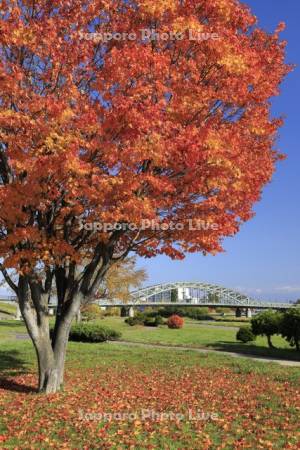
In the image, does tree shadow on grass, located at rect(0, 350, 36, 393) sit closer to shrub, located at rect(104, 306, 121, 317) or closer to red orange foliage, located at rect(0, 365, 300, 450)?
red orange foliage, located at rect(0, 365, 300, 450)

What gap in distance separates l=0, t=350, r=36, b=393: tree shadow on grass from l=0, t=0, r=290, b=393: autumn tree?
1565 millimetres

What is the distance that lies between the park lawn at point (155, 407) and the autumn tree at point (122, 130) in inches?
74.1

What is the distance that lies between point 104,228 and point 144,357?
11861mm

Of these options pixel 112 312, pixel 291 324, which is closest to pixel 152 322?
pixel 291 324

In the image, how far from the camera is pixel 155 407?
10.9 meters

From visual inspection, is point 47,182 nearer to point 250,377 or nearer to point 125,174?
point 125,174

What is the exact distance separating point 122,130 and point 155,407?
665cm

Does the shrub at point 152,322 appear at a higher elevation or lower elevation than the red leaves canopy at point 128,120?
lower

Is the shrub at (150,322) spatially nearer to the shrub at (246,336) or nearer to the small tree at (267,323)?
the shrub at (246,336)

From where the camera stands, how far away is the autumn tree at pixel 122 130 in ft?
33.0

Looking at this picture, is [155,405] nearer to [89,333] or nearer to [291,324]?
[291,324]

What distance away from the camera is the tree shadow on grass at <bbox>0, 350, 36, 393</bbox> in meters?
13.7

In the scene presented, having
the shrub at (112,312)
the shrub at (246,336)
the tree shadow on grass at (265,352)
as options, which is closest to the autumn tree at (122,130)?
the tree shadow on grass at (265,352)

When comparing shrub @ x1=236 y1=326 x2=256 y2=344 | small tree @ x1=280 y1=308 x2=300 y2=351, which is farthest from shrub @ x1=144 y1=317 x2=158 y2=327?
small tree @ x1=280 y1=308 x2=300 y2=351
